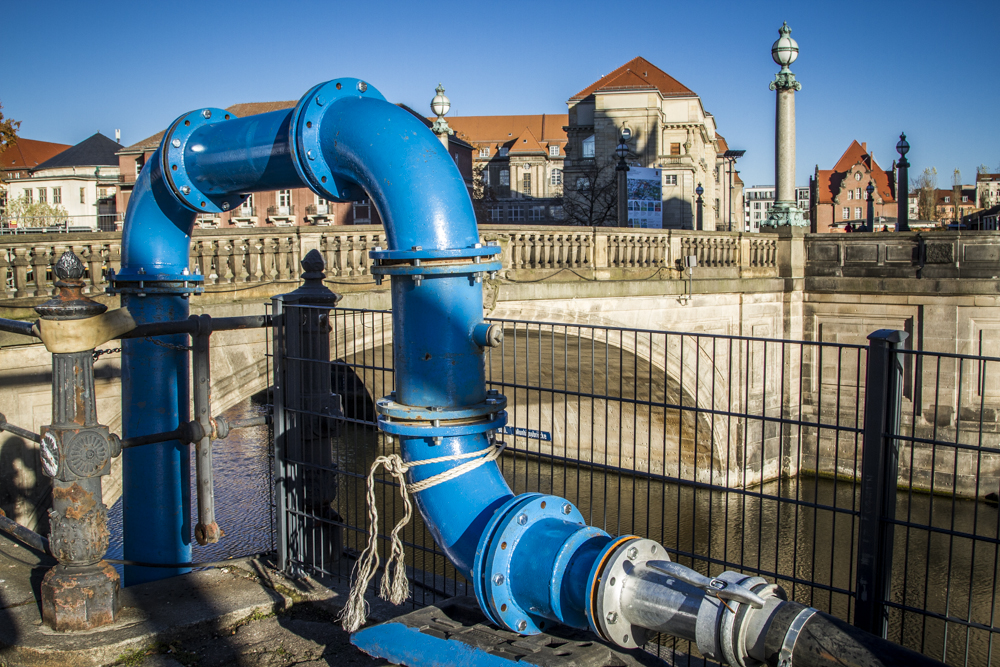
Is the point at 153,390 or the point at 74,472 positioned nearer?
the point at 74,472

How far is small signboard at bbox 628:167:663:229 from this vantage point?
2200 cm

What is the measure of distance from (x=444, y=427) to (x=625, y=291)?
35.1ft

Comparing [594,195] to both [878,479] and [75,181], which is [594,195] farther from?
[878,479]

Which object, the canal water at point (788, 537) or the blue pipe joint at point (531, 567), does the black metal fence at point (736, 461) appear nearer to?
the canal water at point (788, 537)

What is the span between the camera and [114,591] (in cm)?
373

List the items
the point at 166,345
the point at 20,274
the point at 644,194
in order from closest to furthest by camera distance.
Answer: the point at 166,345 → the point at 20,274 → the point at 644,194

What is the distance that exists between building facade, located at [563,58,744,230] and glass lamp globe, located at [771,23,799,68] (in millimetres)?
32962

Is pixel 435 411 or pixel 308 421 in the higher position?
pixel 435 411

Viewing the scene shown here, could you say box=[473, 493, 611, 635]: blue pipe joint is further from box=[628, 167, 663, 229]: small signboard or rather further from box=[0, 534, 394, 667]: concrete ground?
box=[628, 167, 663, 229]: small signboard

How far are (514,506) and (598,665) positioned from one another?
551 mm

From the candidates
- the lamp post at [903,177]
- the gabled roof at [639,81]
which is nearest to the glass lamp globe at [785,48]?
the lamp post at [903,177]

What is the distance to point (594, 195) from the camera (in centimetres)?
5006

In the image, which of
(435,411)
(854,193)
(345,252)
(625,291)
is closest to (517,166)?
(854,193)

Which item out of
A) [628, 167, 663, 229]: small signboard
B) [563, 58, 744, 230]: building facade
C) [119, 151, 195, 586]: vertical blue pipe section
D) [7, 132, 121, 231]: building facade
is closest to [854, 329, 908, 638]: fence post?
[119, 151, 195, 586]: vertical blue pipe section
